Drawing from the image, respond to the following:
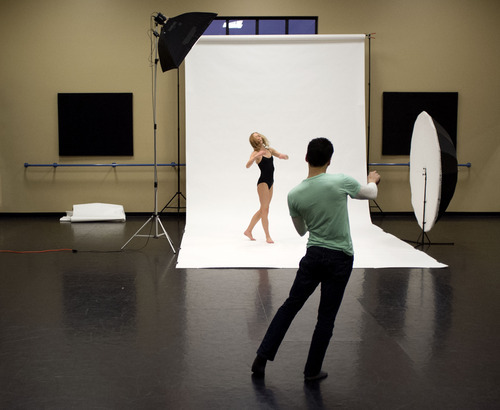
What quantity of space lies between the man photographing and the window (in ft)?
21.9

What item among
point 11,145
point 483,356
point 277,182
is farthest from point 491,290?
point 11,145

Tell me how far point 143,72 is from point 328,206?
6784 millimetres

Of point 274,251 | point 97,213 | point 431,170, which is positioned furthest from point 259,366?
point 97,213

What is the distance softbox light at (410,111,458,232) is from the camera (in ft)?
18.0

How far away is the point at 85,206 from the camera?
8.16 m

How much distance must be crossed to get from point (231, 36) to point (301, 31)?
127cm

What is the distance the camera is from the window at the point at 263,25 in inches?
338

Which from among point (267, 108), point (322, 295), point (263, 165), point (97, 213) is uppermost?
point (267, 108)

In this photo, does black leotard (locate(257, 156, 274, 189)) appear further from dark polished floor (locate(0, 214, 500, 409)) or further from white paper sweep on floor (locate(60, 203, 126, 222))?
white paper sweep on floor (locate(60, 203, 126, 222))

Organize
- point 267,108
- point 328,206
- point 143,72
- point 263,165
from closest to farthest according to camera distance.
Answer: point 328,206
point 263,165
point 267,108
point 143,72

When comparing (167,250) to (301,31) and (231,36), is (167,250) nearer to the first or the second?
(231,36)

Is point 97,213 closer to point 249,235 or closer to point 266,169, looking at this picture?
point 249,235

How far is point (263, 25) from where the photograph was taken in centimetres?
861

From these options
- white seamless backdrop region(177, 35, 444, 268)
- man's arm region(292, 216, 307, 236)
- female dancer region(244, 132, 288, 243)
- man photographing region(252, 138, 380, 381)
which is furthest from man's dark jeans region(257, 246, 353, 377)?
white seamless backdrop region(177, 35, 444, 268)
